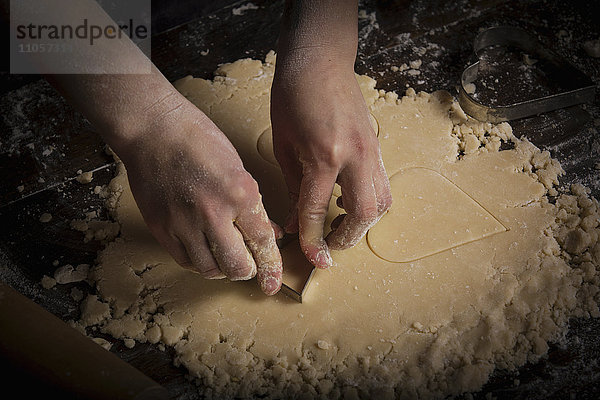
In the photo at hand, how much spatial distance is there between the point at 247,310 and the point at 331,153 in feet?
1.25

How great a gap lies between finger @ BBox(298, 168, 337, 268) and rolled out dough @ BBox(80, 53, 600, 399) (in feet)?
0.26

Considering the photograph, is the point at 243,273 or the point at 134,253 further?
the point at 134,253

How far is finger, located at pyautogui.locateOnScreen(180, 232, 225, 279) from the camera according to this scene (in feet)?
3.43

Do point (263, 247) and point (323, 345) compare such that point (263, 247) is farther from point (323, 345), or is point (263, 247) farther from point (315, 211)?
point (323, 345)

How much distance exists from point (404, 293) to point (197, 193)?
1.61 ft

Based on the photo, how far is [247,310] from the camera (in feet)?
3.90

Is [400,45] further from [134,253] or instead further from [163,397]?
[163,397]

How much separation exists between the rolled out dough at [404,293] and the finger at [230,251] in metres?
0.15

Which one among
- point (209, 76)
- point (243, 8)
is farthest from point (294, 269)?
point (243, 8)

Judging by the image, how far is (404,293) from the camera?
46.7 inches

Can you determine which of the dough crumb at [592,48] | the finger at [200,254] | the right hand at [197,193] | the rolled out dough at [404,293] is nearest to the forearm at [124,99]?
the right hand at [197,193]

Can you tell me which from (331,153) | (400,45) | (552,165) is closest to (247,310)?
(331,153)

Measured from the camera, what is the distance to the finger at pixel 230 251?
3.38 ft

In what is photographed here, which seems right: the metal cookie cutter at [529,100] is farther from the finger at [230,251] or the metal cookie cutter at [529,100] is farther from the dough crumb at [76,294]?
the dough crumb at [76,294]
